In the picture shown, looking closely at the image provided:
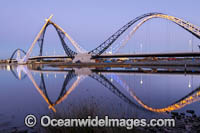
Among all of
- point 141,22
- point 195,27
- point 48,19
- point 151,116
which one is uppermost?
point 48,19

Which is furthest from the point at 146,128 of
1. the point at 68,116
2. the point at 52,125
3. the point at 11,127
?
the point at 11,127

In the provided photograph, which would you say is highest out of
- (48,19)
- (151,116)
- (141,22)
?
(48,19)

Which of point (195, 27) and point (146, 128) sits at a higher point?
point (195, 27)

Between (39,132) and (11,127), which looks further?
(11,127)

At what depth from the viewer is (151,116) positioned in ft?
28.3

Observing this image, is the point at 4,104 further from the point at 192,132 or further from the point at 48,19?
the point at 48,19

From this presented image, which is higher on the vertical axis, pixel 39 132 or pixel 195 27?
pixel 195 27

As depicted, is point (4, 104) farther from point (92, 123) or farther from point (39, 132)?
point (92, 123)

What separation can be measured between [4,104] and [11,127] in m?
5.09

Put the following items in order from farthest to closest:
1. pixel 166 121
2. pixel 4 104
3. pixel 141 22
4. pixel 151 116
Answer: pixel 141 22, pixel 4 104, pixel 151 116, pixel 166 121

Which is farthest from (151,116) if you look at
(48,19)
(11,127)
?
(48,19)

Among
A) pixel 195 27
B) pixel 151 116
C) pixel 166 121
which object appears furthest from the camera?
pixel 195 27

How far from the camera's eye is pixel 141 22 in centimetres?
7425

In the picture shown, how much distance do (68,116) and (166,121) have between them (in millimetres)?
4148
